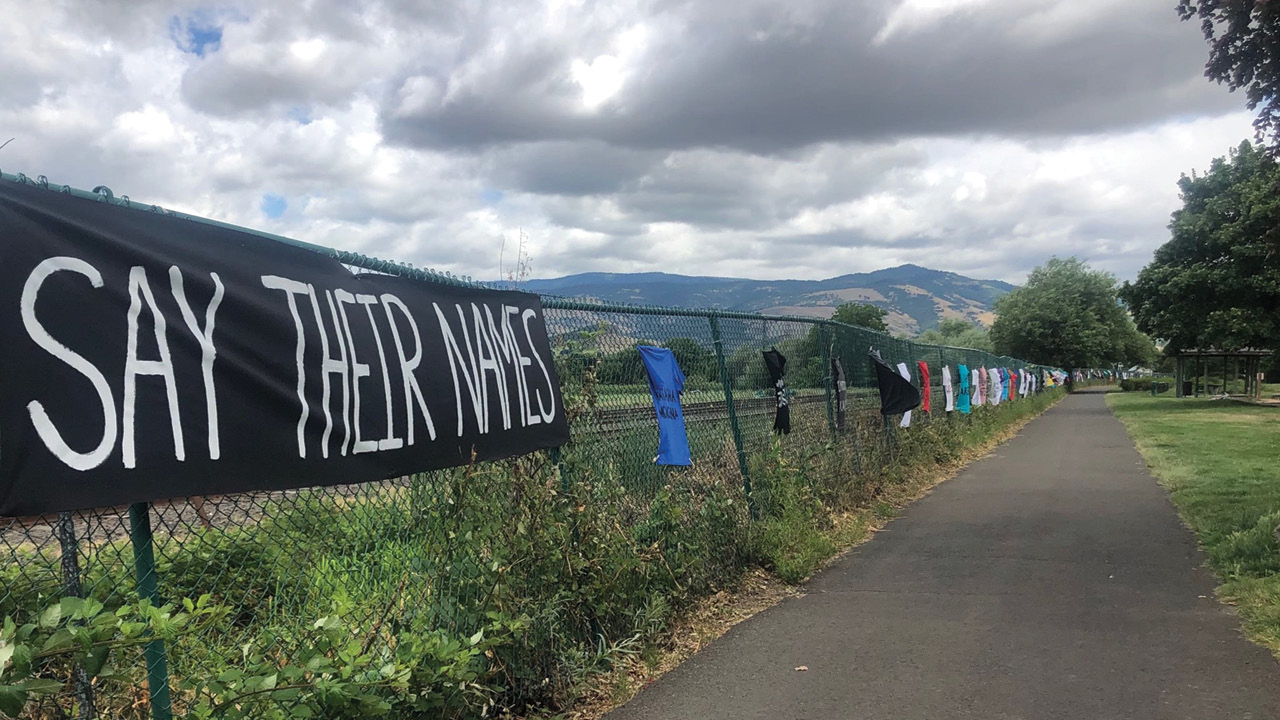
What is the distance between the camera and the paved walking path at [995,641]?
4172 millimetres

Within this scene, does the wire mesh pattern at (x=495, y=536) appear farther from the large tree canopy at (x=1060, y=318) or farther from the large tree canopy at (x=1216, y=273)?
the large tree canopy at (x=1060, y=318)

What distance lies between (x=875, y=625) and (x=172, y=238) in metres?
4.60

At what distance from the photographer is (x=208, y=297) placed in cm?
268

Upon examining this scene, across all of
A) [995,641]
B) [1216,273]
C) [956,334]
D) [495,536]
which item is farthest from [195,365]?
[956,334]

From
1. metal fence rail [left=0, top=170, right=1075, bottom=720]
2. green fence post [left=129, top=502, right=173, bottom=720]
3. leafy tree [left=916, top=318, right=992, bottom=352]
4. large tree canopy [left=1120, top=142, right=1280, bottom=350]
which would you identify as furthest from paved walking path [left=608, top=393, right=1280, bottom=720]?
leafy tree [left=916, top=318, right=992, bottom=352]

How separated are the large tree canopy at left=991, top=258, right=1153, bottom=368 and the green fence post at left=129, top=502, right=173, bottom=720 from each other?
70.8 meters

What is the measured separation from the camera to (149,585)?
8.12 feet

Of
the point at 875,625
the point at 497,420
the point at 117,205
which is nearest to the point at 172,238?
the point at 117,205

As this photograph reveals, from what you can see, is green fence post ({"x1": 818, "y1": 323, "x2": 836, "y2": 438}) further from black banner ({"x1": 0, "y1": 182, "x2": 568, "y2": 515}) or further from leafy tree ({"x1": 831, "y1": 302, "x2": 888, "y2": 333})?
leafy tree ({"x1": 831, "y1": 302, "x2": 888, "y2": 333})

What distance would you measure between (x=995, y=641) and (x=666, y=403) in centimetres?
249

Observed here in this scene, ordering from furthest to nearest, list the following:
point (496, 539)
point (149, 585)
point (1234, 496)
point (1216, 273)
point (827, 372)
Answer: point (1216, 273)
point (1234, 496)
point (827, 372)
point (496, 539)
point (149, 585)

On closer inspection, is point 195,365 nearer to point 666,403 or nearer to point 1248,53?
point 666,403

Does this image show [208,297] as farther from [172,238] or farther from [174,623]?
[174,623]

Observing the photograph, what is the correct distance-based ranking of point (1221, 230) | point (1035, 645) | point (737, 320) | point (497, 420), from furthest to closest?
point (1221, 230) → point (737, 320) → point (1035, 645) → point (497, 420)
